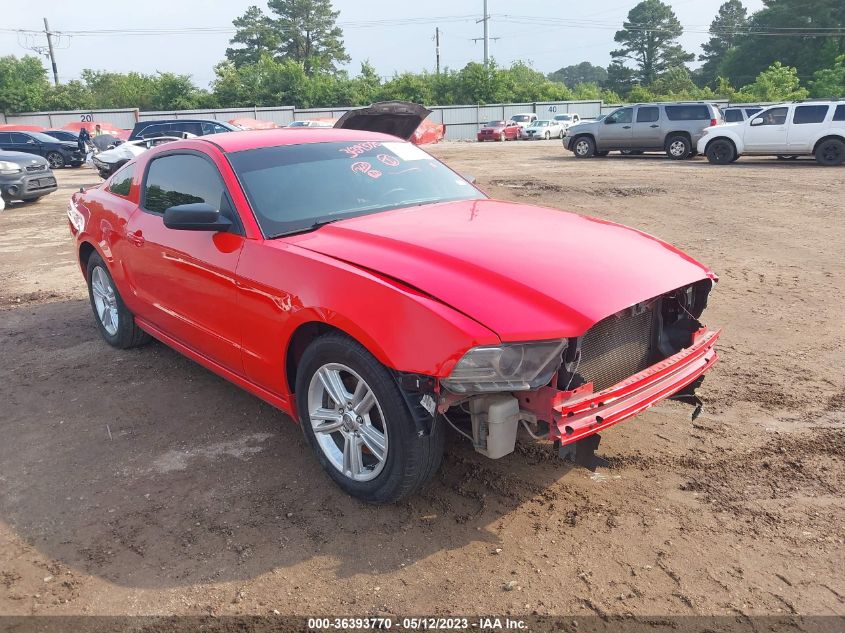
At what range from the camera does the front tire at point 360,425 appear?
2.86 meters

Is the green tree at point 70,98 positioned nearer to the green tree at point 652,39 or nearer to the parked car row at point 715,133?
the parked car row at point 715,133

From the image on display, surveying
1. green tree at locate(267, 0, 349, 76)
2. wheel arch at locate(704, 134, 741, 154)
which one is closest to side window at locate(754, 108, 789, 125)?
wheel arch at locate(704, 134, 741, 154)

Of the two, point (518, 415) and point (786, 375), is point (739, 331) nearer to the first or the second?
point (786, 375)

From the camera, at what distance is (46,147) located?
25.5 meters

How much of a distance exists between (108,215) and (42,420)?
1645 mm

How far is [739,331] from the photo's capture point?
5422 millimetres

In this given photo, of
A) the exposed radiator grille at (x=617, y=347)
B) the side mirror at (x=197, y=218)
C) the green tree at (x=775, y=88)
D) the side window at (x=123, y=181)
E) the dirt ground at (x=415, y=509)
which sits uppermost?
the green tree at (x=775, y=88)

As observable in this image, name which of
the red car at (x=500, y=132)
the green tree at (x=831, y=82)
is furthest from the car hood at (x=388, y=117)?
the green tree at (x=831, y=82)

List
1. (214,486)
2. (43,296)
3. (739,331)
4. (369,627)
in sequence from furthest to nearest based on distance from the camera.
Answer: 1. (43,296)
2. (739,331)
3. (214,486)
4. (369,627)

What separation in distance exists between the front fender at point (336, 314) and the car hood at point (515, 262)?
86 mm

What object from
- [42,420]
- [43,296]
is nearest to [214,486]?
[42,420]

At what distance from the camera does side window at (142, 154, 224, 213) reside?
3.98m

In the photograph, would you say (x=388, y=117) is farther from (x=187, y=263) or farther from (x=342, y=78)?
(x=342, y=78)

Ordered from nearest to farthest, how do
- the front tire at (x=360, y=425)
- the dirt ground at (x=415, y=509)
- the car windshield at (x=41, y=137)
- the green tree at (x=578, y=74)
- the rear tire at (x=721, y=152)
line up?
1. the dirt ground at (x=415, y=509)
2. the front tire at (x=360, y=425)
3. the rear tire at (x=721, y=152)
4. the car windshield at (x=41, y=137)
5. the green tree at (x=578, y=74)
